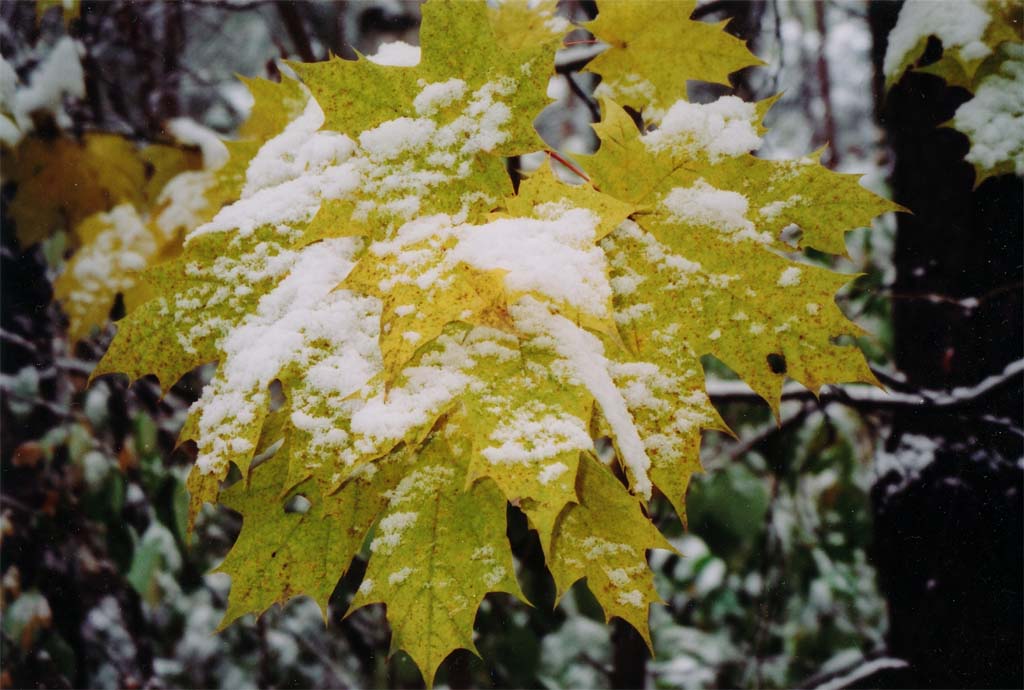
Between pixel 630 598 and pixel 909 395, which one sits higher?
pixel 630 598

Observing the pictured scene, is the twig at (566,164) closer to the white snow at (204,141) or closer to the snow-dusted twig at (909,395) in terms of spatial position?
the snow-dusted twig at (909,395)

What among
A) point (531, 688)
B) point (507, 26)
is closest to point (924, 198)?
point (507, 26)

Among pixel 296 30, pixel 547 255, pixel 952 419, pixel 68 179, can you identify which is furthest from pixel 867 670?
pixel 68 179

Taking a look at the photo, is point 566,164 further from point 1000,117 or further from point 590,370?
point 1000,117

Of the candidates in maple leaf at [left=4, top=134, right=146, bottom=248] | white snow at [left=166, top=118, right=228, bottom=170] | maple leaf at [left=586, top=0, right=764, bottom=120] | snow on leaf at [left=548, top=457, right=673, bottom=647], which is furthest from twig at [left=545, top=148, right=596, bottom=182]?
maple leaf at [left=4, top=134, right=146, bottom=248]

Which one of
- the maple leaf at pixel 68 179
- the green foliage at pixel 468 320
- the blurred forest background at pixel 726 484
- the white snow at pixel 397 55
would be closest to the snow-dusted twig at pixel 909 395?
the blurred forest background at pixel 726 484

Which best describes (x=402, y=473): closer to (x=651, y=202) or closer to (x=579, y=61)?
(x=651, y=202)
